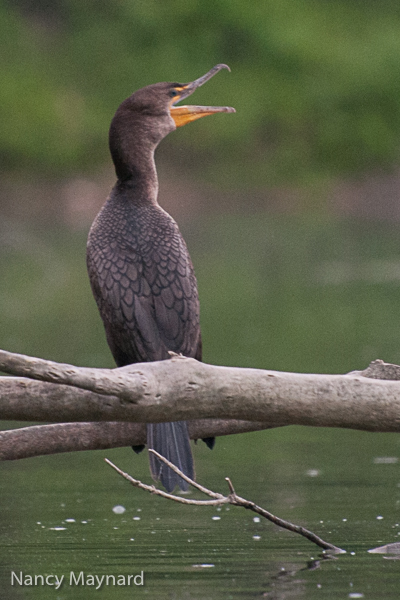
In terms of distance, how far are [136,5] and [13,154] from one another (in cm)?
917

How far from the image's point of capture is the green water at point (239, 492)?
4141 millimetres

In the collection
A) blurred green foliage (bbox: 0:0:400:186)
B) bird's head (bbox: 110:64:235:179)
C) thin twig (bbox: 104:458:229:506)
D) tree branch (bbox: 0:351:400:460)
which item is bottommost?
thin twig (bbox: 104:458:229:506)

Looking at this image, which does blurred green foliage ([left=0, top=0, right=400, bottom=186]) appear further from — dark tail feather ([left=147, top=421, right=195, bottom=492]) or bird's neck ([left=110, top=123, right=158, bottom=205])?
dark tail feather ([left=147, top=421, right=195, bottom=492])

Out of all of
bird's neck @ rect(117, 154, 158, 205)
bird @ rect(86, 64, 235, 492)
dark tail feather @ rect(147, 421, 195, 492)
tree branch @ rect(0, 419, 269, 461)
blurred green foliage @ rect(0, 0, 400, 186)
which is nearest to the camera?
tree branch @ rect(0, 419, 269, 461)

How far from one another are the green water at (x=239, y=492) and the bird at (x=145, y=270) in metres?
0.34

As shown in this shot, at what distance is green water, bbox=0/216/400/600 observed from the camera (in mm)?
4141

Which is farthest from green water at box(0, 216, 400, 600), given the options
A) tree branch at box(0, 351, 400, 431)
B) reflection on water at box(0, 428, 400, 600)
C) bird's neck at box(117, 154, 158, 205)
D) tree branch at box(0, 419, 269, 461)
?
bird's neck at box(117, 154, 158, 205)

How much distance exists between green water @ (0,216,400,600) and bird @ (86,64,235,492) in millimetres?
343

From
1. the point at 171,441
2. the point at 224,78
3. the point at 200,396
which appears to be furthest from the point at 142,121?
the point at 224,78

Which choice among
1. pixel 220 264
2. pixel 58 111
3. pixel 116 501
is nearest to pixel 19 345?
pixel 116 501

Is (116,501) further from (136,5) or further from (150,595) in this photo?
(136,5)

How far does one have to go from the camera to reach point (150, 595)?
12.9 ft

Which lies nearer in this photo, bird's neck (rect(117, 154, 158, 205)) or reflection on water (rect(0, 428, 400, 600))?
reflection on water (rect(0, 428, 400, 600))

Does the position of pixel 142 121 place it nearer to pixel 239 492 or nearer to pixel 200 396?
pixel 239 492
